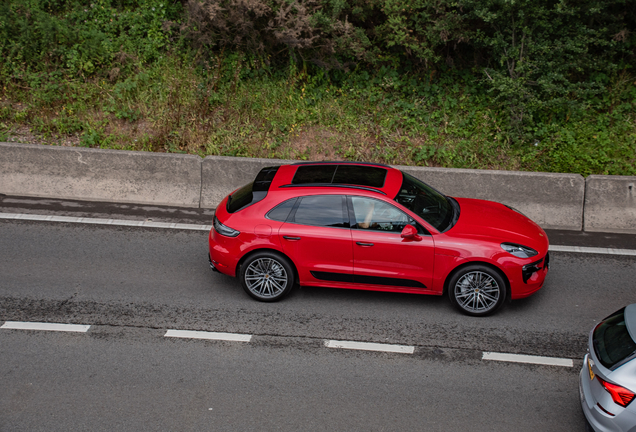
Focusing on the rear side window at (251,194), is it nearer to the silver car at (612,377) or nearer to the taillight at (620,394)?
the silver car at (612,377)

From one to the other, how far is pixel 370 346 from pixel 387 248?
4.07 ft

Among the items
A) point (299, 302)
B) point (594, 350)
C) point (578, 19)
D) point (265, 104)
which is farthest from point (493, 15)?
point (594, 350)

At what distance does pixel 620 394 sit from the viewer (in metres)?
4.56

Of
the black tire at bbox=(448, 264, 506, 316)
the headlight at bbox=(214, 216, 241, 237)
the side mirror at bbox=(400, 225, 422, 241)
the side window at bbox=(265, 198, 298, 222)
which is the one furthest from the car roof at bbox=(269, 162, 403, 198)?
the black tire at bbox=(448, 264, 506, 316)

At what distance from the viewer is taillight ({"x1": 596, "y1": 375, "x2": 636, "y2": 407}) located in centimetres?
451

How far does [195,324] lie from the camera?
6957 mm

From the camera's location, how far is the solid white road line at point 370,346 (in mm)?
6535

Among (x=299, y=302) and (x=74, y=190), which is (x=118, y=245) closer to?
(x=74, y=190)

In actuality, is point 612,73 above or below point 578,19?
below

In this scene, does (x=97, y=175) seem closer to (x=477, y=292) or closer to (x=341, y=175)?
(x=341, y=175)

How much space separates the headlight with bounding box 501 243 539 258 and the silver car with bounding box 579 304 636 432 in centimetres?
174

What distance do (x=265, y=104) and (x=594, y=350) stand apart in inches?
353

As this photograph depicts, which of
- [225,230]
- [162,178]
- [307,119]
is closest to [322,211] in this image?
[225,230]

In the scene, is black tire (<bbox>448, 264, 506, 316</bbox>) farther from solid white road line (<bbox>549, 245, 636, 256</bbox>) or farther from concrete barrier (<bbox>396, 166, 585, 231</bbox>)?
concrete barrier (<bbox>396, 166, 585, 231</bbox>)
